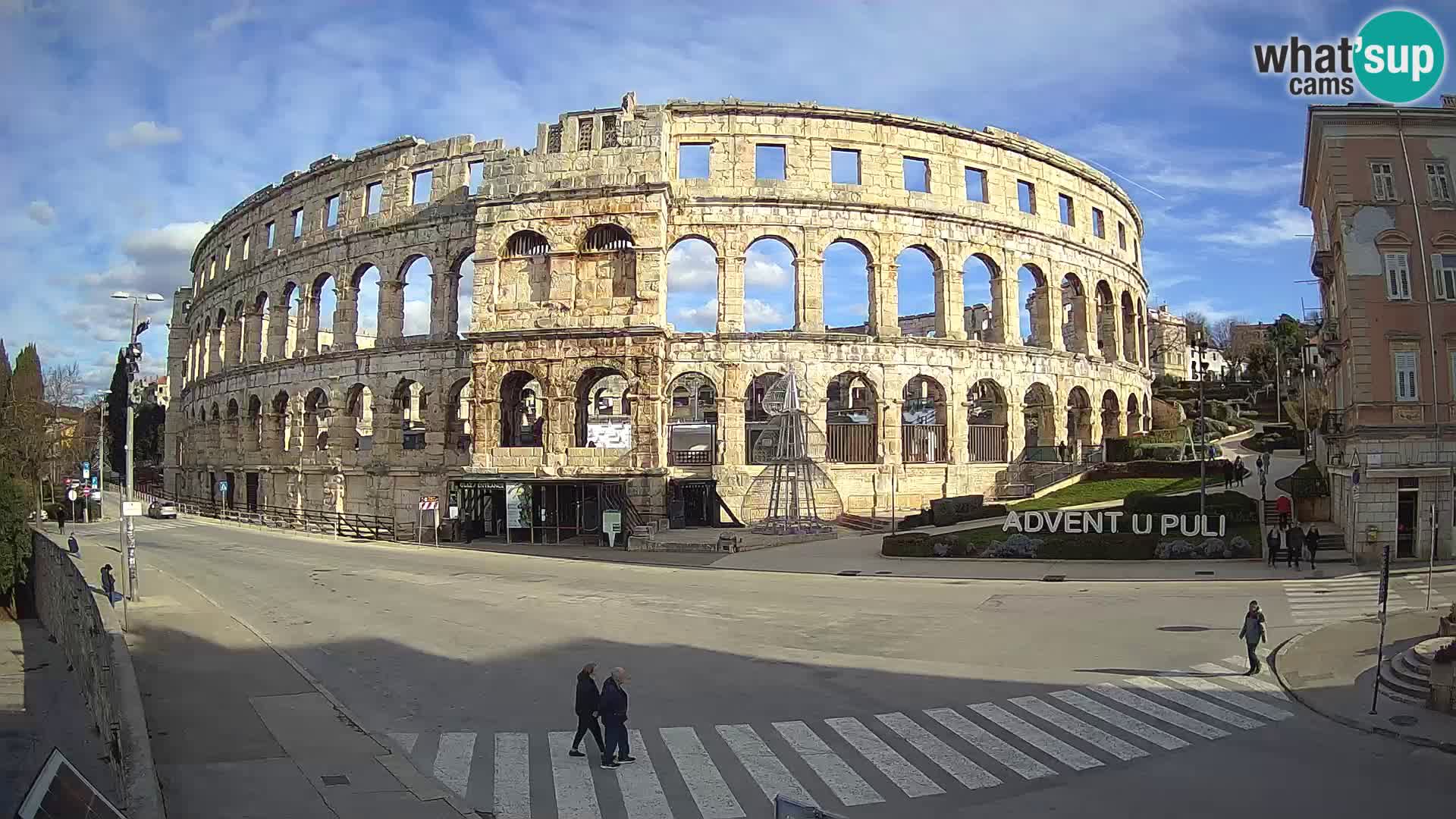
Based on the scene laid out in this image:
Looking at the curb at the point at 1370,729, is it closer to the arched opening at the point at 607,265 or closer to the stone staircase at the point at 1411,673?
the stone staircase at the point at 1411,673

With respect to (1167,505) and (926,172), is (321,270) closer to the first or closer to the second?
(926,172)

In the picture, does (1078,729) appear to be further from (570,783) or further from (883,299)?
(883,299)

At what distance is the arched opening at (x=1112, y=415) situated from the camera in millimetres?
53656

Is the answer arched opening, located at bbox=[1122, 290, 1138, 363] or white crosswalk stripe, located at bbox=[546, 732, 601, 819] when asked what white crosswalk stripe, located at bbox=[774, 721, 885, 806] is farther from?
arched opening, located at bbox=[1122, 290, 1138, 363]

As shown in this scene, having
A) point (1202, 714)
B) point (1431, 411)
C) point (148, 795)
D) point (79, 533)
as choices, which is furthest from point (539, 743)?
point (79, 533)

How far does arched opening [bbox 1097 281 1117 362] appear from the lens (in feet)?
179

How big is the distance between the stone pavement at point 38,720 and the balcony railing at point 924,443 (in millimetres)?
34872

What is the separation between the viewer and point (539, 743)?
13.1 metres

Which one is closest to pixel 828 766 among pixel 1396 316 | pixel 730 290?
pixel 1396 316

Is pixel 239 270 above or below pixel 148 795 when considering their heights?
above

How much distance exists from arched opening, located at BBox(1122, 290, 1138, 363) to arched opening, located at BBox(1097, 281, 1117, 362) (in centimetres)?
160

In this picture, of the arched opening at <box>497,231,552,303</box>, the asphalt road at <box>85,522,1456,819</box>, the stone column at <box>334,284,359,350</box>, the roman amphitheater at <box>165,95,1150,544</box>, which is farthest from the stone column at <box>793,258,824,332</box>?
the stone column at <box>334,284,359,350</box>

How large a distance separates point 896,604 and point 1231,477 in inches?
906

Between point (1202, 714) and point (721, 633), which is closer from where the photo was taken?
point (1202, 714)
